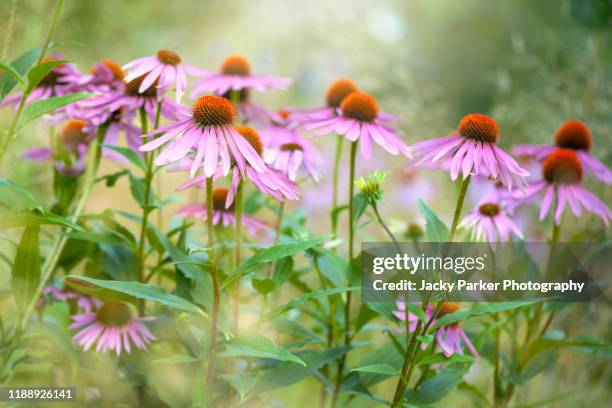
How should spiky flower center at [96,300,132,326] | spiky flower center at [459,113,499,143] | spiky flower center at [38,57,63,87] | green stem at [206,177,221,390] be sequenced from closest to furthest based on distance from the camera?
1. green stem at [206,177,221,390]
2. spiky flower center at [459,113,499,143]
3. spiky flower center at [96,300,132,326]
4. spiky flower center at [38,57,63,87]

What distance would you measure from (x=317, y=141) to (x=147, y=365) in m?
1.84

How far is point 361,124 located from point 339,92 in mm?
148

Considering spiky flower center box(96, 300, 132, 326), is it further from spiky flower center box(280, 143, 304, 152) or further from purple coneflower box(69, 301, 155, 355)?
spiky flower center box(280, 143, 304, 152)

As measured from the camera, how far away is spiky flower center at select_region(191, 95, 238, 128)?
70cm

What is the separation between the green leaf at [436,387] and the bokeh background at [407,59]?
0.30m

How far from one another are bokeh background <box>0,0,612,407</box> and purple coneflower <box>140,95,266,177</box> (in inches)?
7.4

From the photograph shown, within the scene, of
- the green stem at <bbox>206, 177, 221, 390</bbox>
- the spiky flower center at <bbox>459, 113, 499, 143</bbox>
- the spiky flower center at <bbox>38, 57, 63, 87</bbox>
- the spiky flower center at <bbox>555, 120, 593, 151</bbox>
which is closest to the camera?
the green stem at <bbox>206, 177, 221, 390</bbox>

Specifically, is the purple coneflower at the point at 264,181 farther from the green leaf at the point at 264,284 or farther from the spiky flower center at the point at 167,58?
the spiky flower center at the point at 167,58

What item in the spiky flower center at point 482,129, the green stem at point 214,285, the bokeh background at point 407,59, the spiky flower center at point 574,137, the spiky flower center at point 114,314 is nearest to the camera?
the green stem at point 214,285

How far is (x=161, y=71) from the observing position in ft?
2.91

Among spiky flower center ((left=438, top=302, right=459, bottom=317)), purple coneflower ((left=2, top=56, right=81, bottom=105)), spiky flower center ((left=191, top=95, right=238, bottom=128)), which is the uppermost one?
purple coneflower ((left=2, top=56, right=81, bottom=105))

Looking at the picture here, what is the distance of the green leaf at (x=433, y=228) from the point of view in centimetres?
78

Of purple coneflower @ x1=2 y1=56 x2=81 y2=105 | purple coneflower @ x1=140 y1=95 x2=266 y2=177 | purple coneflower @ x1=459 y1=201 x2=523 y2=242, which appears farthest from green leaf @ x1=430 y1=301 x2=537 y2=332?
purple coneflower @ x1=2 y1=56 x2=81 y2=105

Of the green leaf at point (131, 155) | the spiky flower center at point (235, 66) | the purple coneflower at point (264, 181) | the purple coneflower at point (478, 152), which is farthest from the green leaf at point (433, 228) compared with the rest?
the spiky flower center at point (235, 66)
